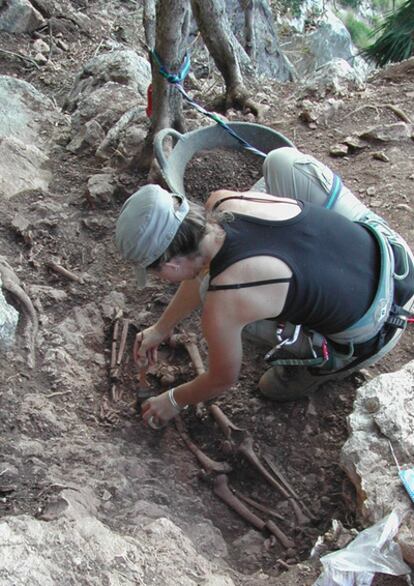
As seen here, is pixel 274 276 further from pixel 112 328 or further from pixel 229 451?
pixel 112 328

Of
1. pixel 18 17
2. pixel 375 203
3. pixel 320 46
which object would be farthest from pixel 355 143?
pixel 320 46

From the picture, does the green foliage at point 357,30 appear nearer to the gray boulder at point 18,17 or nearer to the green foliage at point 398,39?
the green foliage at point 398,39

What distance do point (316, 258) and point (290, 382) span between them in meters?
0.88

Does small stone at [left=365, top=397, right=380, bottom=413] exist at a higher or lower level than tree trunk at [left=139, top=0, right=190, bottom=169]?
lower

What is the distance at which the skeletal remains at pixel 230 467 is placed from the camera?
9.06ft

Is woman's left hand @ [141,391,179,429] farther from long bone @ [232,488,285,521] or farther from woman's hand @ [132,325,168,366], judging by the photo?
long bone @ [232,488,285,521]

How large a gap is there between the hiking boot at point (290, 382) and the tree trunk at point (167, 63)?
1.90 m

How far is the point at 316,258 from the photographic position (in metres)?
2.45

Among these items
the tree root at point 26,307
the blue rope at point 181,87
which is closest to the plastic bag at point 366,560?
the tree root at point 26,307

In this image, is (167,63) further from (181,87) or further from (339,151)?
(339,151)

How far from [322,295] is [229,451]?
99 cm

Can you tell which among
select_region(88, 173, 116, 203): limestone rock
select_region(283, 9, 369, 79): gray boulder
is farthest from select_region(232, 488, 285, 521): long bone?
select_region(283, 9, 369, 79): gray boulder

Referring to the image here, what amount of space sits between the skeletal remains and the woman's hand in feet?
0.11

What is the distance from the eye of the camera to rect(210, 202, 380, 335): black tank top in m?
2.37
